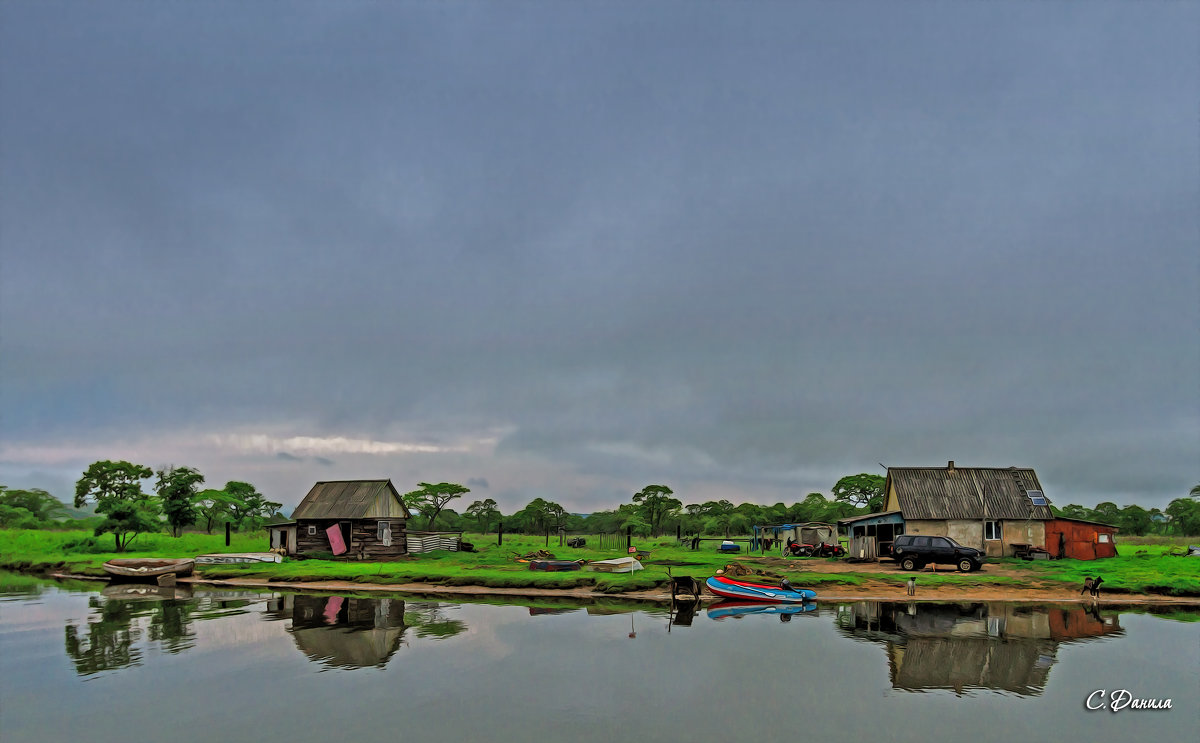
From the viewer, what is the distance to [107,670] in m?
20.0

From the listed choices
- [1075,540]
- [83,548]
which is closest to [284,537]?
[83,548]

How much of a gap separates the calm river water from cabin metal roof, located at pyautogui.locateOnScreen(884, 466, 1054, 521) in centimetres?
1872

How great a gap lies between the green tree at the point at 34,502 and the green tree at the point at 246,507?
3371cm

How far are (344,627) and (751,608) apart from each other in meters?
19.1

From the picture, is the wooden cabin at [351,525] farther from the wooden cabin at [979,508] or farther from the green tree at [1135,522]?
the green tree at [1135,522]

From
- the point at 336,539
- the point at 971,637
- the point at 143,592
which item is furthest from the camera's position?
the point at 336,539

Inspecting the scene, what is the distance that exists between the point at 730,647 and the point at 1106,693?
34.7 feet

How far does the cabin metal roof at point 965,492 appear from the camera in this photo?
48.9 meters

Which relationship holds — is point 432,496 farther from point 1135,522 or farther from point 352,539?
point 1135,522

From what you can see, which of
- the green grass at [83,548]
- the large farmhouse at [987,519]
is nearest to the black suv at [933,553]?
the large farmhouse at [987,519]

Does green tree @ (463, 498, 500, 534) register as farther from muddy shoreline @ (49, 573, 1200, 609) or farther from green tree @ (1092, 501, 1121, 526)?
green tree @ (1092, 501, 1121, 526)

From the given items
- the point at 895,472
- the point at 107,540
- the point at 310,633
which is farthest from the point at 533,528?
the point at 310,633

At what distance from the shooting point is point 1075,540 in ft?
158

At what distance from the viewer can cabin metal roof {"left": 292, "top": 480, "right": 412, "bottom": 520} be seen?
53625 mm
